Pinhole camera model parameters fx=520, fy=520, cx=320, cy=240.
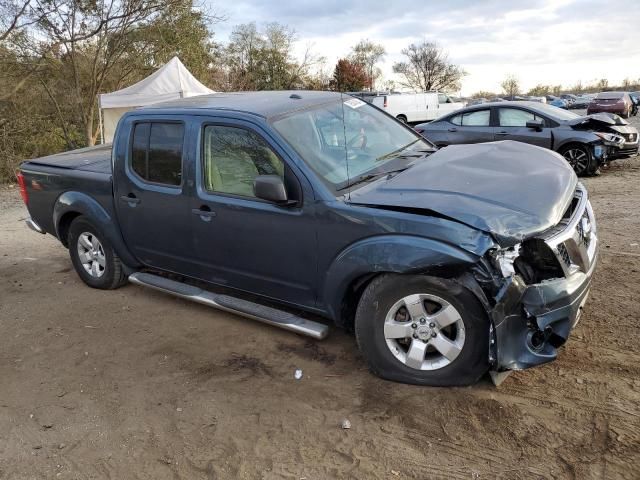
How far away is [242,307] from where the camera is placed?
4.01 m

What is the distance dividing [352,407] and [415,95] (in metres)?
23.2

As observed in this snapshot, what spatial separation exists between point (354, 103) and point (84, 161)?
9.66ft

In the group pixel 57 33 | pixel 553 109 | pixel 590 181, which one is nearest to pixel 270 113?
pixel 590 181

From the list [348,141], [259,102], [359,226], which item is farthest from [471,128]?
[359,226]

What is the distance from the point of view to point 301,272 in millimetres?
3637

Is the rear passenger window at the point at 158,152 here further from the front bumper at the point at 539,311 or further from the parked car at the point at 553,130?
the parked car at the point at 553,130

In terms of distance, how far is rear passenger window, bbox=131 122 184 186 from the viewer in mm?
4203

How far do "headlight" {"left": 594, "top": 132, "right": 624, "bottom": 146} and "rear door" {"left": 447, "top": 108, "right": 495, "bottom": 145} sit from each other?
195cm

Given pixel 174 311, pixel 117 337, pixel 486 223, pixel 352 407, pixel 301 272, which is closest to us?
pixel 486 223

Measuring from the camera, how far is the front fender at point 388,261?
9.54 ft

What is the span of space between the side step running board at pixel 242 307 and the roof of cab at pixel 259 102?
1450mm

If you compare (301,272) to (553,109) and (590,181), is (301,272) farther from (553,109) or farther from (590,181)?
(553,109)

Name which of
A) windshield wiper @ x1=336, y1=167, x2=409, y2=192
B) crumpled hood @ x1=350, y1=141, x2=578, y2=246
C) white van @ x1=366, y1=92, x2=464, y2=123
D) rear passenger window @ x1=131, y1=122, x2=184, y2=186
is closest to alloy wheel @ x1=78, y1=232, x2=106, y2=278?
rear passenger window @ x1=131, y1=122, x2=184, y2=186

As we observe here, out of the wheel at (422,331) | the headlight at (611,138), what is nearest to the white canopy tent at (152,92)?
the headlight at (611,138)
